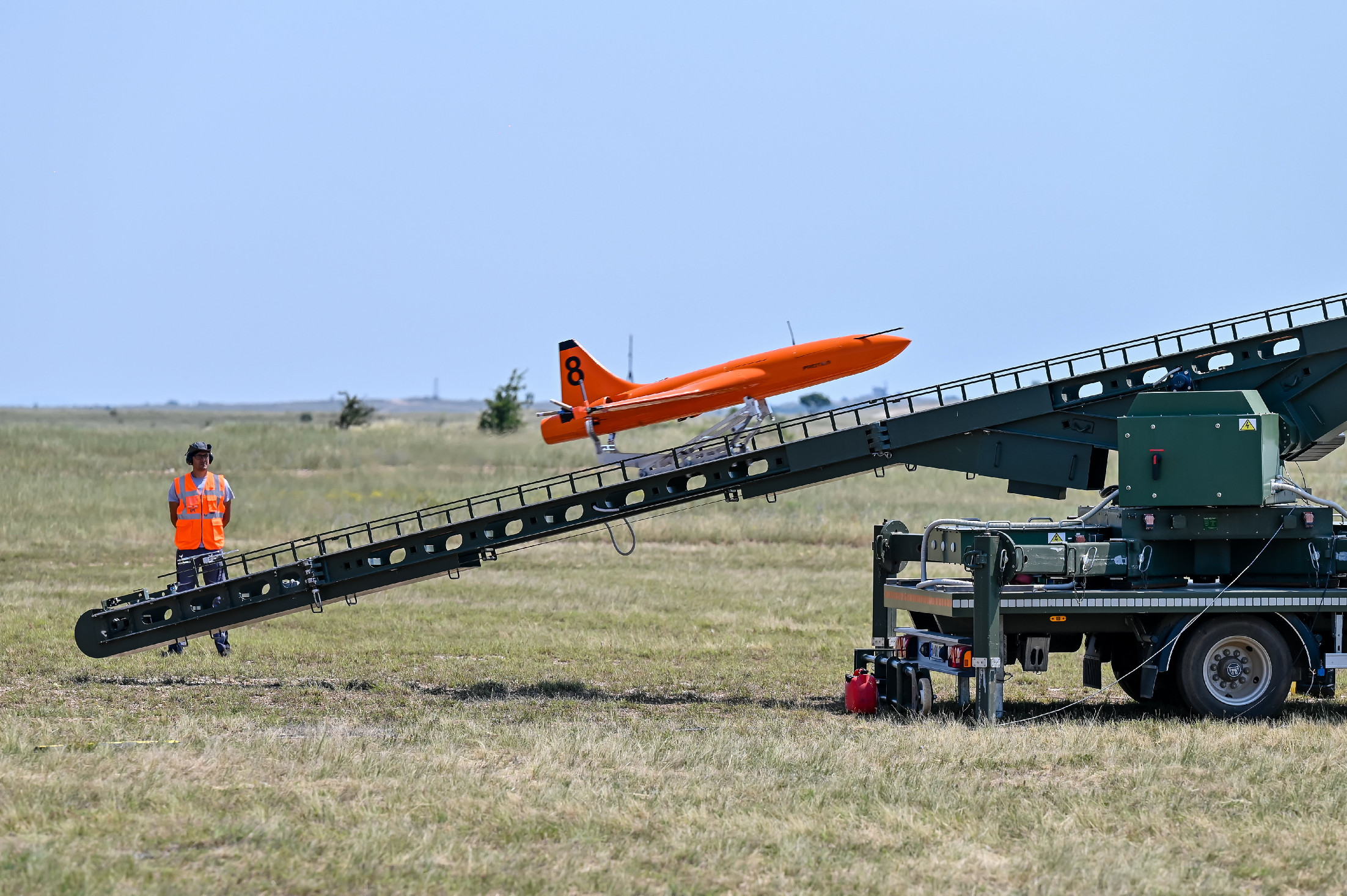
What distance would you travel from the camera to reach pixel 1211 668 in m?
13.7

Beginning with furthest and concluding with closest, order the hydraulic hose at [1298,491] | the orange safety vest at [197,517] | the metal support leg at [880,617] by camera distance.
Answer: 1. the orange safety vest at [197,517]
2. the metal support leg at [880,617]
3. the hydraulic hose at [1298,491]

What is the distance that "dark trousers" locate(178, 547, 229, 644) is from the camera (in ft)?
56.7

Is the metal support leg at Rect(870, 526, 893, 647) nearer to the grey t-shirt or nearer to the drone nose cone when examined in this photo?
the drone nose cone

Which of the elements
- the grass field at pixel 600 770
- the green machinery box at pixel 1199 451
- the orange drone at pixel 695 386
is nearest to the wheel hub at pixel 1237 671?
the grass field at pixel 600 770

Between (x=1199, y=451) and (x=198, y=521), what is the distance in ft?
37.2

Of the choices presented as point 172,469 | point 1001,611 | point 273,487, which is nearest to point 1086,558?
point 1001,611

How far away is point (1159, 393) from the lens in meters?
13.9

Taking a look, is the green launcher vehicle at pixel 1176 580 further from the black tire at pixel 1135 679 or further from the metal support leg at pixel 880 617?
the metal support leg at pixel 880 617

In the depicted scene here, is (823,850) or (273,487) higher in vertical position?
(273,487)

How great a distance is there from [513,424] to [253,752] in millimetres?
72473

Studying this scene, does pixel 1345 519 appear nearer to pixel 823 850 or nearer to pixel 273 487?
pixel 823 850

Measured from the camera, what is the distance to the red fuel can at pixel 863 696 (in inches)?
569

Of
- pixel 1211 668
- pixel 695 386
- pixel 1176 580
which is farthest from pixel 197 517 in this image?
pixel 1211 668

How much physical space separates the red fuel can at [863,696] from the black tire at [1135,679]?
2.35 metres
